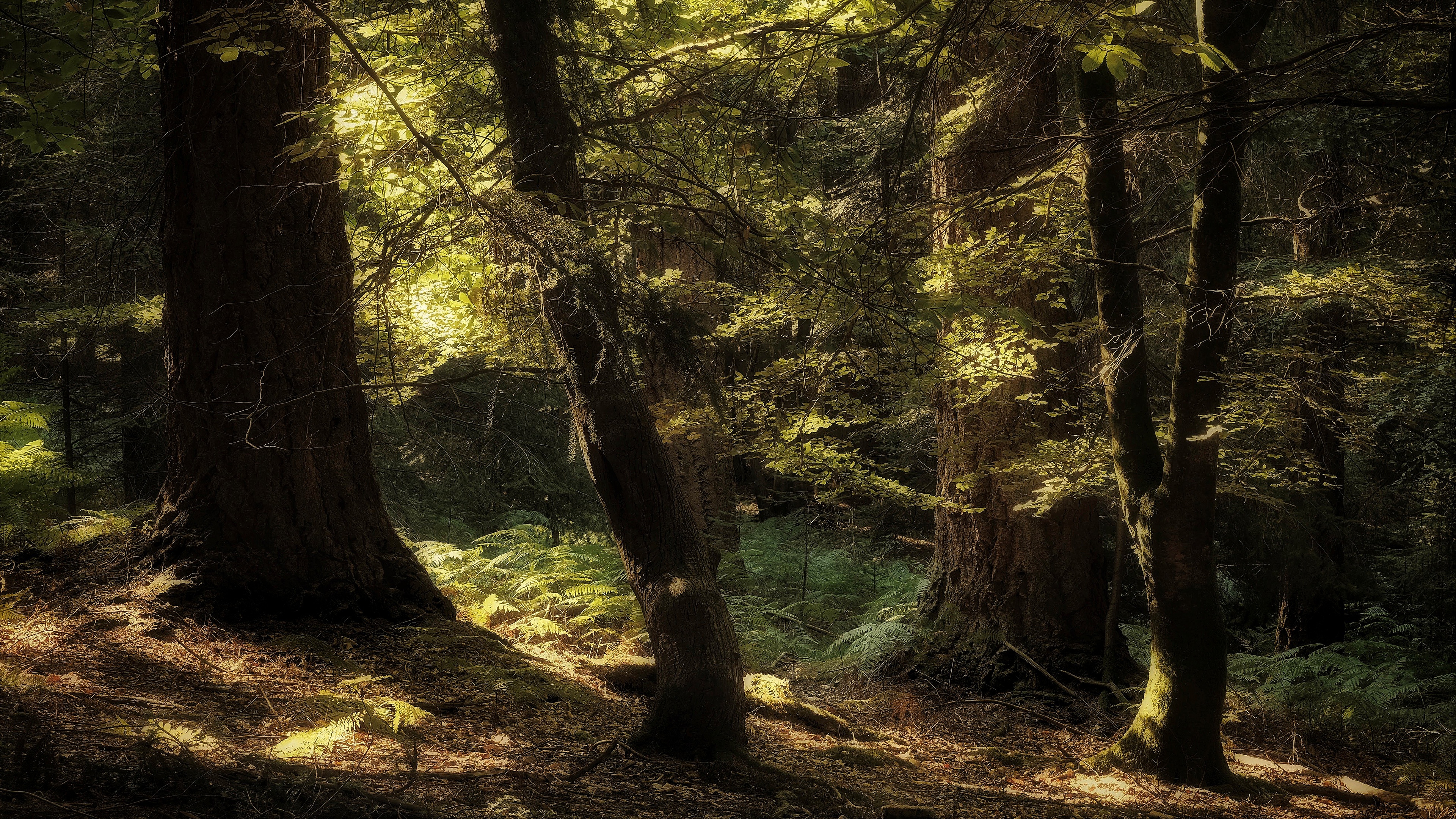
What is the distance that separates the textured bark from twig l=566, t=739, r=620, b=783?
306 centimetres

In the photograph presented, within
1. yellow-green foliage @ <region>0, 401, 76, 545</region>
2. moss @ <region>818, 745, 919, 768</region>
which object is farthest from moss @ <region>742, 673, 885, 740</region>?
yellow-green foliage @ <region>0, 401, 76, 545</region>

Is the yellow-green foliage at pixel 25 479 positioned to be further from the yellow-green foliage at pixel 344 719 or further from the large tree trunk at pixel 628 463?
the large tree trunk at pixel 628 463

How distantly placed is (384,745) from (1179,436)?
5.07 m

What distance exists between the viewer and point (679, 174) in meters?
5.64

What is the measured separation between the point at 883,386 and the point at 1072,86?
12.2 feet

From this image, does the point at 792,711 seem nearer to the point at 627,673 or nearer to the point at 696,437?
the point at 627,673

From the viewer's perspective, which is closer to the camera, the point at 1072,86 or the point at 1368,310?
the point at 1368,310

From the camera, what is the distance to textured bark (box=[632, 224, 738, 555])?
7902mm

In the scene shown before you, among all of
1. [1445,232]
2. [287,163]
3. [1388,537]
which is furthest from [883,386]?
[1388,537]

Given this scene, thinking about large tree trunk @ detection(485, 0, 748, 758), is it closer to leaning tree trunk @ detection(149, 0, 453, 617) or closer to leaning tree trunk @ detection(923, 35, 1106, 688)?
leaning tree trunk @ detection(149, 0, 453, 617)

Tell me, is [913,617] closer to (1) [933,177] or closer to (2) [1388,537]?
(1) [933,177]

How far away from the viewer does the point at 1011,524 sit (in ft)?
26.6

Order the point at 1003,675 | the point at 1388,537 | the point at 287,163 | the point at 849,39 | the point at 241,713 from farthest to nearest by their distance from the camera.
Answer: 1. the point at 1388,537
2. the point at 1003,675
3. the point at 287,163
4. the point at 849,39
5. the point at 241,713

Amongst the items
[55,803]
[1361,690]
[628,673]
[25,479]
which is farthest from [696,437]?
[1361,690]
